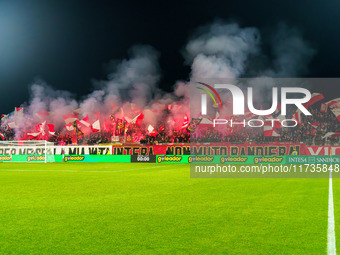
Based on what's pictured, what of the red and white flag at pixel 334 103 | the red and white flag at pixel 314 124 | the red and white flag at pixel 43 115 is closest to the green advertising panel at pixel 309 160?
the red and white flag at pixel 314 124

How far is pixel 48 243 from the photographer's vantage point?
6.48 m

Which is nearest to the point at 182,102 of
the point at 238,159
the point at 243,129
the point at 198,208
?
the point at 243,129

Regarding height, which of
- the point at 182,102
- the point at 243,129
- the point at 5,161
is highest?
the point at 182,102

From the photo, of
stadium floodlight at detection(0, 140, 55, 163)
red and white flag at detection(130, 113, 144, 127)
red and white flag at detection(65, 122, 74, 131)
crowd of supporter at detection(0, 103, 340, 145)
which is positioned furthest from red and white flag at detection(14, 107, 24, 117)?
stadium floodlight at detection(0, 140, 55, 163)

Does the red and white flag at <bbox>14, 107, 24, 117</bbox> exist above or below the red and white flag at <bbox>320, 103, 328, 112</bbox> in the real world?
above

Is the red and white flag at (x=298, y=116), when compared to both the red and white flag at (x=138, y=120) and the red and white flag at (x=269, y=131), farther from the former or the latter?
the red and white flag at (x=138, y=120)

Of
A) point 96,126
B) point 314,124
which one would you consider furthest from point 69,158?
point 314,124

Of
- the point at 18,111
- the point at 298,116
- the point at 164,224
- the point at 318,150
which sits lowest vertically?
the point at 164,224

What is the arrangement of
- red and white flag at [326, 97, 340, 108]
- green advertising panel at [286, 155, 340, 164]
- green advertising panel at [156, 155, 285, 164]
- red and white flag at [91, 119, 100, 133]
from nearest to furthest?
green advertising panel at [286, 155, 340, 164], green advertising panel at [156, 155, 285, 164], red and white flag at [326, 97, 340, 108], red and white flag at [91, 119, 100, 133]

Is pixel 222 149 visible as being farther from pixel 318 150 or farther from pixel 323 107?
pixel 323 107

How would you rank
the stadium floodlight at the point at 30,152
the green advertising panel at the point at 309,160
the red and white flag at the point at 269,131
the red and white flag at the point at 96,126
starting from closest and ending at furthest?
the green advertising panel at the point at 309,160
the stadium floodlight at the point at 30,152
the red and white flag at the point at 269,131
the red and white flag at the point at 96,126

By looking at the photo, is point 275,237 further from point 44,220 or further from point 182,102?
point 182,102

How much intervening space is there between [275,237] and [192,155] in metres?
39.7

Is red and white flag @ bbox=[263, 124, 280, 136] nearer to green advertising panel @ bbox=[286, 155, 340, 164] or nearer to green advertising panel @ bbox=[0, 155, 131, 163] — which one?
green advertising panel @ bbox=[286, 155, 340, 164]
